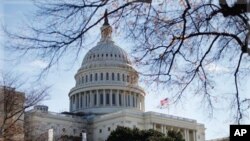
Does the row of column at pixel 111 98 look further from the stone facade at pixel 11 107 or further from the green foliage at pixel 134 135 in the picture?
the stone facade at pixel 11 107

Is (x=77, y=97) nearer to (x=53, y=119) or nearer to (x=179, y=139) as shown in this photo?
(x=53, y=119)

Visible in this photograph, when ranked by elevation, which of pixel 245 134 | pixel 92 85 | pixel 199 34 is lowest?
pixel 245 134

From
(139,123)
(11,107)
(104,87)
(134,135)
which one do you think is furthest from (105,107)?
(11,107)

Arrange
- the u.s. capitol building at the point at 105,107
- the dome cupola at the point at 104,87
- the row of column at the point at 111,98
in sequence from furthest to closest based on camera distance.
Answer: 1. the row of column at the point at 111,98
2. the dome cupola at the point at 104,87
3. the u.s. capitol building at the point at 105,107

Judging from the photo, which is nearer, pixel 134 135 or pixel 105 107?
pixel 134 135

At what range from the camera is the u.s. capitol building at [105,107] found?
125 metres

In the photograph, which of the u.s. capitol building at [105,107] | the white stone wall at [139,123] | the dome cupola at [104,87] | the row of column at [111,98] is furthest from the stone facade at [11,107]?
the row of column at [111,98]

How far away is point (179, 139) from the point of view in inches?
2872

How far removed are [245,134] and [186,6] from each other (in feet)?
10.1

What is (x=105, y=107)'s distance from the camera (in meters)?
133

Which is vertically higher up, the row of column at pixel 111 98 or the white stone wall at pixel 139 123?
the row of column at pixel 111 98

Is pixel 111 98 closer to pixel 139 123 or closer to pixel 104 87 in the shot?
pixel 104 87

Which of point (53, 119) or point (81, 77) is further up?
point (81, 77)

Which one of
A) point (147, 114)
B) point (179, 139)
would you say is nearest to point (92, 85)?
point (147, 114)
